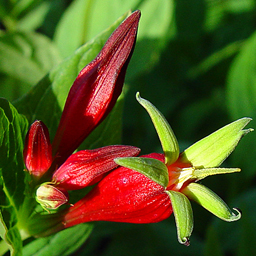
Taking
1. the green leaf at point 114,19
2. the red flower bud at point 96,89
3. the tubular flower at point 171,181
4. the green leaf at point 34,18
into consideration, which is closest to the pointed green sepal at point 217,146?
the tubular flower at point 171,181

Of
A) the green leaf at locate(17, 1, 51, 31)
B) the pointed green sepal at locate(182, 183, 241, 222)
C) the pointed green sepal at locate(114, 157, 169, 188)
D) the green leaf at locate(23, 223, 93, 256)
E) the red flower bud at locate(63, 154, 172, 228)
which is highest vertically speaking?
the green leaf at locate(17, 1, 51, 31)

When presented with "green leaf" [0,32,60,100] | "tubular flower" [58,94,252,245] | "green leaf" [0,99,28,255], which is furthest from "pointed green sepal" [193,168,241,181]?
"green leaf" [0,32,60,100]

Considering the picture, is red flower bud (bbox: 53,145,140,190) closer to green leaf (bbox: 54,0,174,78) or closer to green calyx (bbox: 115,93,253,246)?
green calyx (bbox: 115,93,253,246)

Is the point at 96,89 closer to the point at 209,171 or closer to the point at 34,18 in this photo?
the point at 209,171

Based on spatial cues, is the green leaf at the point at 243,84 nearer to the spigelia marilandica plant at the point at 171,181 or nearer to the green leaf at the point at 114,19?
the green leaf at the point at 114,19

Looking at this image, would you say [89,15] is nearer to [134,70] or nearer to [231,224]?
[134,70]

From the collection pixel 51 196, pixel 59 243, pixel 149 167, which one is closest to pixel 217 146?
pixel 149 167
